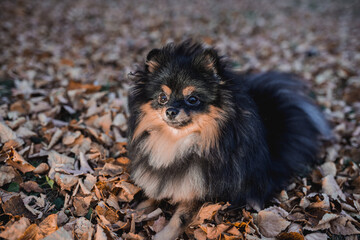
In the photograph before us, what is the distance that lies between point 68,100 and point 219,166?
2.64 metres

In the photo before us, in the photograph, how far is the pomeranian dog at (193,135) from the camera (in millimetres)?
2389

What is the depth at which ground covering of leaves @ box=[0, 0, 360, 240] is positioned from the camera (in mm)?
2404

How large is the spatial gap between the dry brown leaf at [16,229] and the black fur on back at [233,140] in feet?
3.33

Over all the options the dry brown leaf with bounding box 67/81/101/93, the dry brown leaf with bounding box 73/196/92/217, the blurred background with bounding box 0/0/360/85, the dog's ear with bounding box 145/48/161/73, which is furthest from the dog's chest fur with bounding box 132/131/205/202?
the blurred background with bounding box 0/0/360/85

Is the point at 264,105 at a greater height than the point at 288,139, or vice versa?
the point at 264,105

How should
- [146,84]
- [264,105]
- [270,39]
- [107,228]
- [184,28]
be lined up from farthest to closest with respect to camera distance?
[184,28]
[270,39]
[264,105]
[146,84]
[107,228]

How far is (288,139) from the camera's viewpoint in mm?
3111

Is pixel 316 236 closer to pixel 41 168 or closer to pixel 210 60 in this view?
pixel 210 60

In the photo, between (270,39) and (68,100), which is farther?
(270,39)

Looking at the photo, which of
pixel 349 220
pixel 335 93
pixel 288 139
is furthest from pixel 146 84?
pixel 335 93

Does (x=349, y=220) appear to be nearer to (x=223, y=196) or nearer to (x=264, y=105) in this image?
(x=223, y=196)


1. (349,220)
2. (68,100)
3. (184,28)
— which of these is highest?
(184,28)

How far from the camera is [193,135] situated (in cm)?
247

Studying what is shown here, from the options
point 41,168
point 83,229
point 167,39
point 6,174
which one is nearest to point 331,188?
point 83,229
